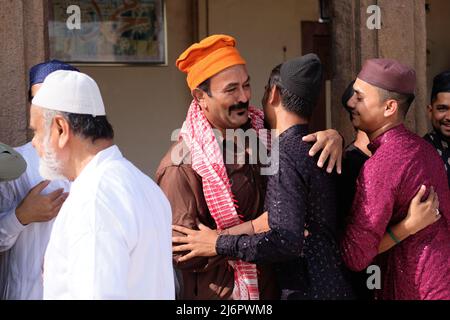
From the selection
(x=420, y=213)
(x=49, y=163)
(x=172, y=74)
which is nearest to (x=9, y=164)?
(x=49, y=163)

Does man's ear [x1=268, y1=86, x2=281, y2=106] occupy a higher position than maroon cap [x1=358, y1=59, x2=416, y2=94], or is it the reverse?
maroon cap [x1=358, y1=59, x2=416, y2=94]

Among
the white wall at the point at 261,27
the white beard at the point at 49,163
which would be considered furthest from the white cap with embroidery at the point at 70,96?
the white wall at the point at 261,27

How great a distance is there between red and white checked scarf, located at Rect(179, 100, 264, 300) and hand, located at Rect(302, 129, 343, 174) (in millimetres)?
341

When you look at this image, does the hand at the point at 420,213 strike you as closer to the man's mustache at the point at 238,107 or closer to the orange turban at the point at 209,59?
the man's mustache at the point at 238,107

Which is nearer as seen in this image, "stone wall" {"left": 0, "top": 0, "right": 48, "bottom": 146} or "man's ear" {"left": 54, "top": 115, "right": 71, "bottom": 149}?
"man's ear" {"left": 54, "top": 115, "right": 71, "bottom": 149}

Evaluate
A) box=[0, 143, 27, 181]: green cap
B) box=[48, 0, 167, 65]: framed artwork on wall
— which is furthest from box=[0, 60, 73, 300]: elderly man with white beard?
box=[48, 0, 167, 65]: framed artwork on wall

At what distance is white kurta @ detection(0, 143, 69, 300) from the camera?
3229 mm

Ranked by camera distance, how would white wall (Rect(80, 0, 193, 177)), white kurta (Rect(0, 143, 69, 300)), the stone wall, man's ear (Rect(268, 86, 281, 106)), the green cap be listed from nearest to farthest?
the green cap, man's ear (Rect(268, 86, 281, 106)), white kurta (Rect(0, 143, 69, 300)), the stone wall, white wall (Rect(80, 0, 193, 177))

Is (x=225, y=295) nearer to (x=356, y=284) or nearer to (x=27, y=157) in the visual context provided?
(x=356, y=284)

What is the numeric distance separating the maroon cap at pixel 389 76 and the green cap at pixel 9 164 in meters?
1.36

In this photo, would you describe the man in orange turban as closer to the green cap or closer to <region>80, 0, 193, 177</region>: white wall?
the green cap

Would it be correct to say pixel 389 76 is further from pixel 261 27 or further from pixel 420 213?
pixel 261 27

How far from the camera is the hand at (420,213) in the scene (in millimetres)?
3078

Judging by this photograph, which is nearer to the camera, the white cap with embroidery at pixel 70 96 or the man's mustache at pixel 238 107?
the white cap with embroidery at pixel 70 96
